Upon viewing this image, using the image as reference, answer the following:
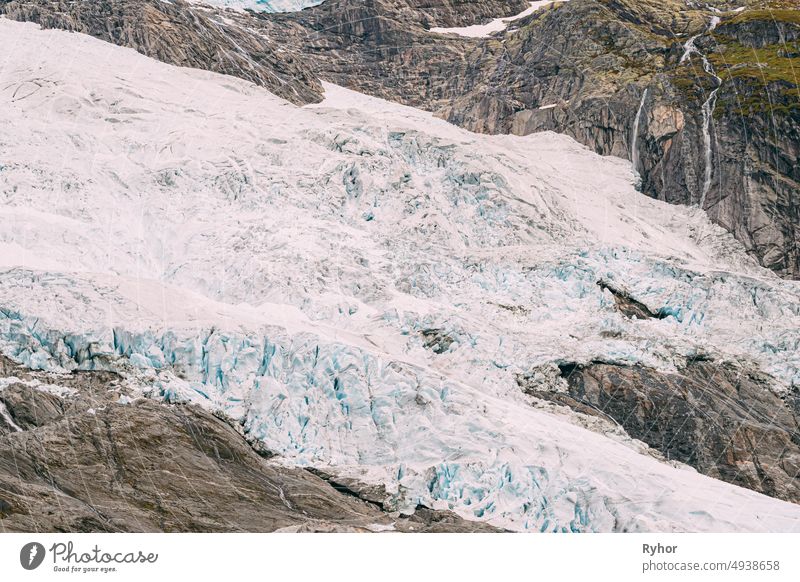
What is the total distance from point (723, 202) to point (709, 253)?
3.64 meters

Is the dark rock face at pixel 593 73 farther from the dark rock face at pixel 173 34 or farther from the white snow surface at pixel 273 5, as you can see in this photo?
the white snow surface at pixel 273 5

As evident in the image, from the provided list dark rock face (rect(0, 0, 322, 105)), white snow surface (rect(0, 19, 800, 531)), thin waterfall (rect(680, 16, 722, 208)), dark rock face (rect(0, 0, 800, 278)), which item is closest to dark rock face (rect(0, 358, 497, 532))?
white snow surface (rect(0, 19, 800, 531))

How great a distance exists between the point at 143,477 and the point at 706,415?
18.2 m

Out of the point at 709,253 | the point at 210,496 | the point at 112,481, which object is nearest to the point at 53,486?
the point at 112,481

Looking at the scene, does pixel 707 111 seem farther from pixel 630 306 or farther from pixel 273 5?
pixel 273 5

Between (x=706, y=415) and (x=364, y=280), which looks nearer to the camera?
(x=706, y=415)

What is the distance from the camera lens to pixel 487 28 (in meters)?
83.9

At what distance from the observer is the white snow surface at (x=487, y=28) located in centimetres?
8256

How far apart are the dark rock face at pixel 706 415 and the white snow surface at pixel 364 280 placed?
95cm

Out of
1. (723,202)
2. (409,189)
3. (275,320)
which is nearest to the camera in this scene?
(275,320)

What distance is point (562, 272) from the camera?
4747 centimetres

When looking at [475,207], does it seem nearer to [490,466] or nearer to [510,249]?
[510,249]
